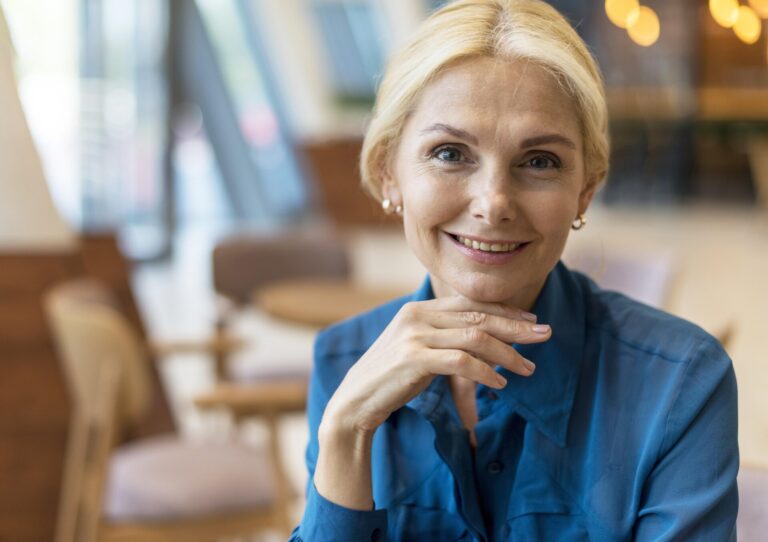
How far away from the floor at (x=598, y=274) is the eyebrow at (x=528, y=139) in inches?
20.7

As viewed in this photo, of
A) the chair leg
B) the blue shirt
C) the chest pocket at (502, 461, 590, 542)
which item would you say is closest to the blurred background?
the chair leg

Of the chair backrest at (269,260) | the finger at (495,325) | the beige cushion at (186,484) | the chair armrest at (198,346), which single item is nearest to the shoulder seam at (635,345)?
the finger at (495,325)

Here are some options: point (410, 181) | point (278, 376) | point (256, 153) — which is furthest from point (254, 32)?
point (410, 181)

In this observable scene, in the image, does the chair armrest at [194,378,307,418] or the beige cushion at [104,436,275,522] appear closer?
the chair armrest at [194,378,307,418]

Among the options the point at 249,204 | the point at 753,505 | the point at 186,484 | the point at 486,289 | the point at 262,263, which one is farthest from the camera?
the point at 249,204

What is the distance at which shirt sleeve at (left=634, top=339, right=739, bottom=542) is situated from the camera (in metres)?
1.13

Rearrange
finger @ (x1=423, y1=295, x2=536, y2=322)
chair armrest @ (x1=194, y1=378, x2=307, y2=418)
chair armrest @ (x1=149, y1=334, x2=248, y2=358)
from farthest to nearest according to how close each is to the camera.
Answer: chair armrest @ (x1=149, y1=334, x2=248, y2=358), chair armrest @ (x1=194, y1=378, x2=307, y2=418), finger @ (x1=423, y1=295, x2=536, y2=322)

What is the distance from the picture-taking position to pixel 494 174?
3.99 ft

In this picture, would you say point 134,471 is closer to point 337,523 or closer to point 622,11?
point 337,523

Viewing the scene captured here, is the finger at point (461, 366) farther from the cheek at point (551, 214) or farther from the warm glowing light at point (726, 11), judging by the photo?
the warm glowing light at point (726, 11)

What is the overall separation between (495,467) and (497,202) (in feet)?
0.99

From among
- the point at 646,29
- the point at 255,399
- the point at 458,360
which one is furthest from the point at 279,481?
the point at 646,29

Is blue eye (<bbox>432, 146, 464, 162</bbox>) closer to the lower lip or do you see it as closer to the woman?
the woman

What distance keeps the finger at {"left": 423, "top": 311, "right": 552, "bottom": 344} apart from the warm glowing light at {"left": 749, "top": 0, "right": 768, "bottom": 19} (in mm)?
1861
